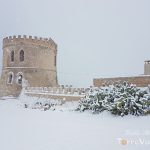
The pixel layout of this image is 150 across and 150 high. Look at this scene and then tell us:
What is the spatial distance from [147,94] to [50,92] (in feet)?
47.3

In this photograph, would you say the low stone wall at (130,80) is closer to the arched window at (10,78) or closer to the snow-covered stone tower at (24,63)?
the snow-covered stone tower at (24,63)

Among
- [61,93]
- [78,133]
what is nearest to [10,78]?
[61,93]

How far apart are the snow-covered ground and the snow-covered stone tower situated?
25.7 m

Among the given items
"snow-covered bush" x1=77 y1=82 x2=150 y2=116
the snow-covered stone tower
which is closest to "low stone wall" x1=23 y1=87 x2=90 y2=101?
"snow-covered bush" x1=77 y1=82 x2=150 y2=116

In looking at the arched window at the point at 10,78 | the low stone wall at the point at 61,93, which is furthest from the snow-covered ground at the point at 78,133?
the arched window at the point at 10,78

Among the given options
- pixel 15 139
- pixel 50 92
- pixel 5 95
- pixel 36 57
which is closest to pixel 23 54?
pixel 36 57

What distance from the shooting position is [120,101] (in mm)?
11570

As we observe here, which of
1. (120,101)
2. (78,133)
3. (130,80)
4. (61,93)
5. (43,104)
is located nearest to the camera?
(78,133)

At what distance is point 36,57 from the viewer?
123 ft

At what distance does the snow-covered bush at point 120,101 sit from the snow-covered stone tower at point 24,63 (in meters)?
24.3

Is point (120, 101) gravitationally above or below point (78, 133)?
above

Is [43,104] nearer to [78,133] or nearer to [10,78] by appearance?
[78,133]

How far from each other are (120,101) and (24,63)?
27.0 metres

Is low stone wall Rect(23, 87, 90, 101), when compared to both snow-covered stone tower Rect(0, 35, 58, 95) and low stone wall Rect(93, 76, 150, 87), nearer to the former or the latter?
low stone wall Rect(93, 76, 150, 87)
